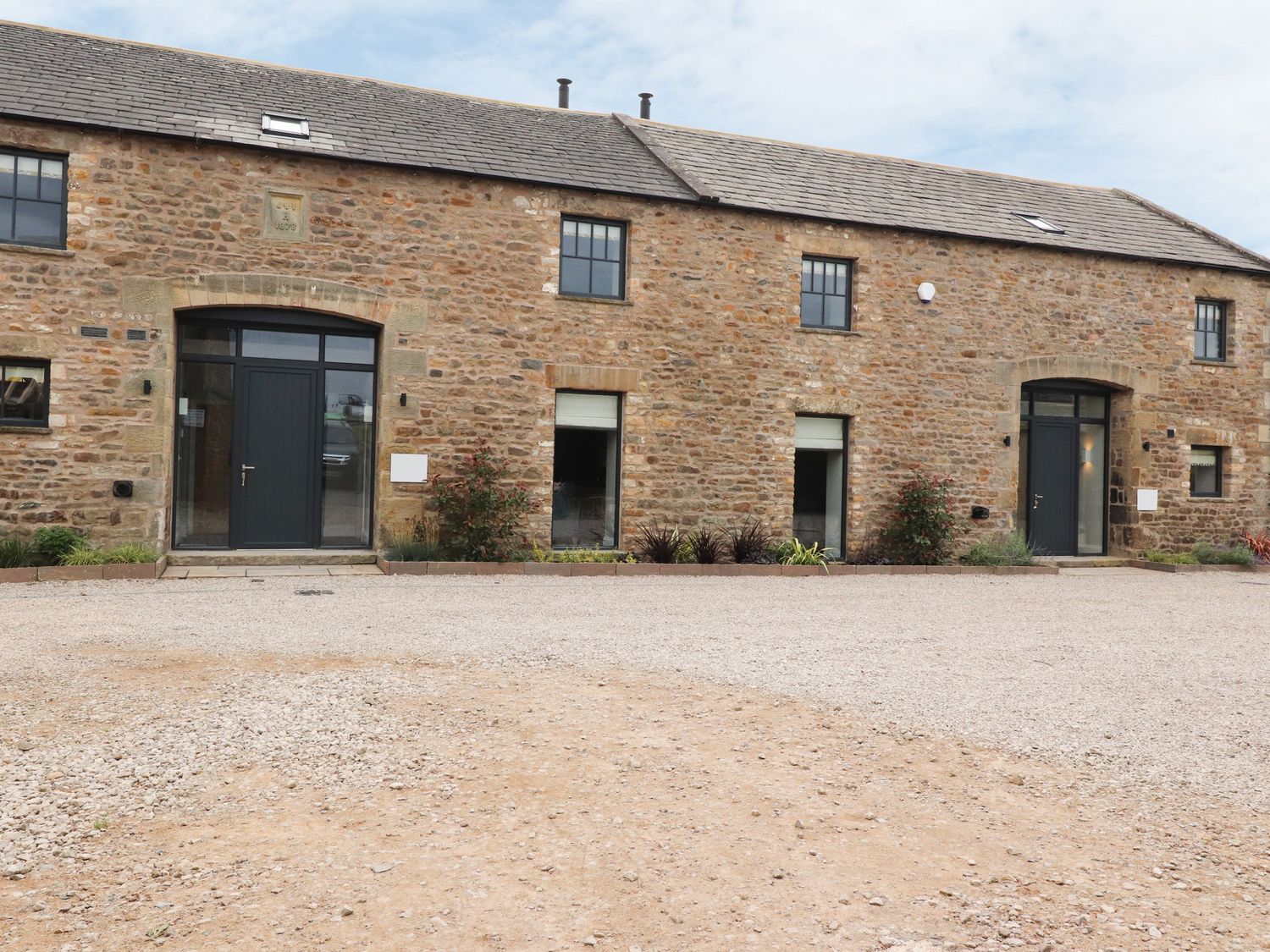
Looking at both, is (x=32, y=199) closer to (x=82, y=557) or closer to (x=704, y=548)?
(x=82, y=557)

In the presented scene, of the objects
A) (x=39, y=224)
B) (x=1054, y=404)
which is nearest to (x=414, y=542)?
(x=39, y=224)

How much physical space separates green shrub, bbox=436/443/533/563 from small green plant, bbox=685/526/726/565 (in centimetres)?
222

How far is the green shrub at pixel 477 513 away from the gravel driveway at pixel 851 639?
0.72 meters

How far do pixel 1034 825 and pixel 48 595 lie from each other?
8381mm

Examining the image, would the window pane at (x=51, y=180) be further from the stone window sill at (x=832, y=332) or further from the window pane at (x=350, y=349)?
the stone window sill at (x=832, y=332)

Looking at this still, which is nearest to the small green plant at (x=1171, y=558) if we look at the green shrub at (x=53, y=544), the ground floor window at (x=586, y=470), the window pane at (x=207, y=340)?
the ground floor window at (x=586, y=470)

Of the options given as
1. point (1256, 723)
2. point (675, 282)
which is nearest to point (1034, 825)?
point (1256, 723)

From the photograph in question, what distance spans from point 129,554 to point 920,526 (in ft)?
32.3

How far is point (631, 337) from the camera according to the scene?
12469 mm

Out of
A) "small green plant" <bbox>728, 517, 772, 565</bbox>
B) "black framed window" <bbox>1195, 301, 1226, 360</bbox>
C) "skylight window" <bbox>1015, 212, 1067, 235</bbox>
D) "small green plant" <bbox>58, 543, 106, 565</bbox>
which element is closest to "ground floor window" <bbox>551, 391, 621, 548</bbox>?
"small green plant" <bbox>728, 517, 772, 565</bbox>

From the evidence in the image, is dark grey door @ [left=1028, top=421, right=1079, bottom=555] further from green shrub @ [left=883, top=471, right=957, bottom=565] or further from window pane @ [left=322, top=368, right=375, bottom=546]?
window pane @ [left=322, top=368, right=375, bottom=546]

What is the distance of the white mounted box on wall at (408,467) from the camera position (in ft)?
37.5

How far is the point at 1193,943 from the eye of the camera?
2.62 meters

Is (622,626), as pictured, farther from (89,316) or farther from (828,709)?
(89,316)
